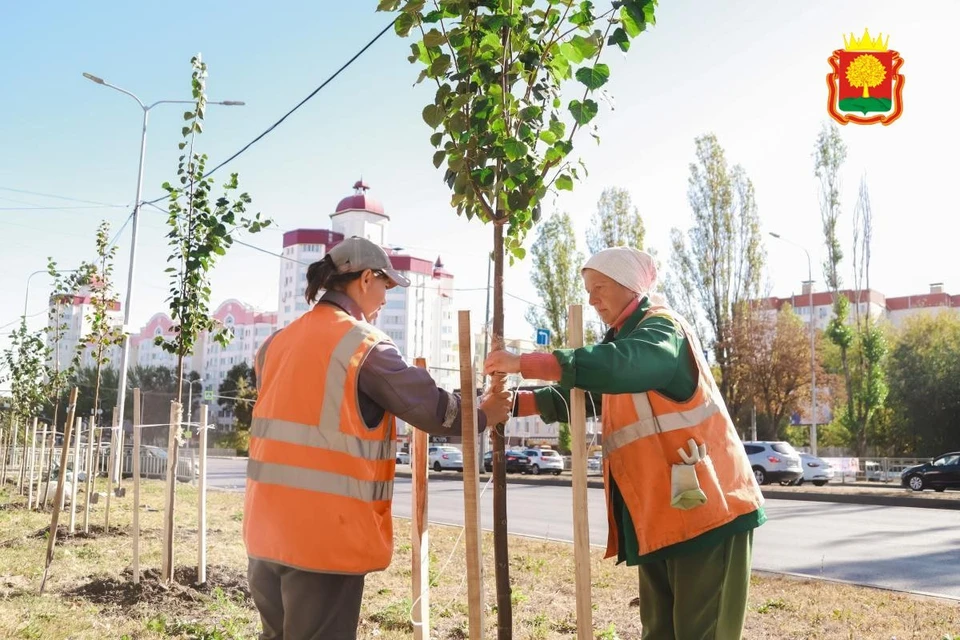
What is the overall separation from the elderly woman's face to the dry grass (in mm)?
1623

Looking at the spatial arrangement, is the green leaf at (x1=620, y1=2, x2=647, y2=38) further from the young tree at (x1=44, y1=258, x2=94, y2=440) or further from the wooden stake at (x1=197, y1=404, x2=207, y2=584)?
the young tree at (x1=44, y1=258, x2=94, y2=440)

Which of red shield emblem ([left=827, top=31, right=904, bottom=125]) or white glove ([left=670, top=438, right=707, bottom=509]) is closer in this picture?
white glove ([left=670, top=438, right=707, bottom=509])

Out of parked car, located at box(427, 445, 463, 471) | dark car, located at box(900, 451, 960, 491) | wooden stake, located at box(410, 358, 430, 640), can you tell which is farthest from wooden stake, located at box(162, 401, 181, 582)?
parked car, located at box(427, 445, 463, 471)

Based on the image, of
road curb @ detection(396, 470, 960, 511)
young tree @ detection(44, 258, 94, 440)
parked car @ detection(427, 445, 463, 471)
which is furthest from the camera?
parked car @ detection(427, 445, 463, 471)

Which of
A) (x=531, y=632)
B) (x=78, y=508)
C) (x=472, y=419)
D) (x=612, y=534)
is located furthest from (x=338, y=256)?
(x=78, y=508)

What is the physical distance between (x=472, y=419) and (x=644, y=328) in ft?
2.29

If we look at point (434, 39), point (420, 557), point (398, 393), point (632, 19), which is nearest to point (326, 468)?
point (398, 393)

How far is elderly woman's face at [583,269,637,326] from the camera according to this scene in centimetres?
308

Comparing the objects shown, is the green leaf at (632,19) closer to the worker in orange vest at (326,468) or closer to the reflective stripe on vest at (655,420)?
the reflective stripe on vest at (655,420)

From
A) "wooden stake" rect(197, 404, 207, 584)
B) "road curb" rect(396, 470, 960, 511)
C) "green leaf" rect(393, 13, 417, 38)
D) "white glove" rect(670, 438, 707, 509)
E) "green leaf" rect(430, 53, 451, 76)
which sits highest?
"green leaf" rect(393, 13, 417, 38)

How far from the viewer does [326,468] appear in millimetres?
2562

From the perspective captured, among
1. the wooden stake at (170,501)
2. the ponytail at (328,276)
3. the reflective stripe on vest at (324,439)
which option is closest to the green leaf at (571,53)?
the ponytail at (328,276)

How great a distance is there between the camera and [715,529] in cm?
276

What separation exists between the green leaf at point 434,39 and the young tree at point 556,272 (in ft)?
104
